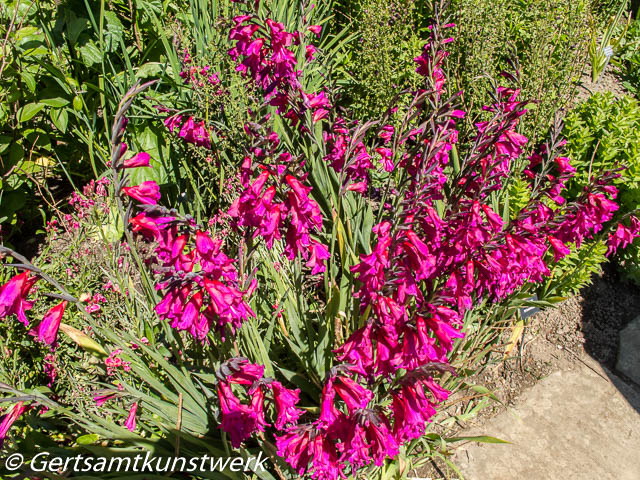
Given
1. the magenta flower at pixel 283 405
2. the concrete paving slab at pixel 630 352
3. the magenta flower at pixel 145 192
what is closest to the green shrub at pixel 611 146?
the concrete paving slab at pixel 630 352

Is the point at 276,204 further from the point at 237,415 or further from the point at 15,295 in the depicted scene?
the point at 15,295

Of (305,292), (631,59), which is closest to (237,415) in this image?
(305,292)

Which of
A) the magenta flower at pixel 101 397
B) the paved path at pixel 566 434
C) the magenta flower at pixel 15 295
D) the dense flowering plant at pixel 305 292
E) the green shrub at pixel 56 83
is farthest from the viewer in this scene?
the green shrub at pixel 56 83

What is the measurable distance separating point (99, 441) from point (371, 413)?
4.24ft

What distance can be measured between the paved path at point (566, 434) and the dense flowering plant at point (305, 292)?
598mm

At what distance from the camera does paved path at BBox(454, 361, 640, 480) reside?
234 cm

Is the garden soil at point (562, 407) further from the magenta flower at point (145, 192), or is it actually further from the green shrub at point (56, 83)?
the green shrub at point (56, 83)

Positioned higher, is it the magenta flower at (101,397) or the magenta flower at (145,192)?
the magenta flower at (145,192)

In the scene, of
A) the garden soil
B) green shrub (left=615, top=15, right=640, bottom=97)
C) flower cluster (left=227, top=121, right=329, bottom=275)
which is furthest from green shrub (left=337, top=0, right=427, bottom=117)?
green shrub (left=615, top=15, right=640, bottom=97)

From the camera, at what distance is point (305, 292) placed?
8.34 feet

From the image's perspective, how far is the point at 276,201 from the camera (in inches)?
64.1

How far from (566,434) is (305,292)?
151cm

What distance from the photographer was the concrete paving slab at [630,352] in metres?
2.82

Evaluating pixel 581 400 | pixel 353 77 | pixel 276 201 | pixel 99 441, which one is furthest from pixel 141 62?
pixel 581 400
